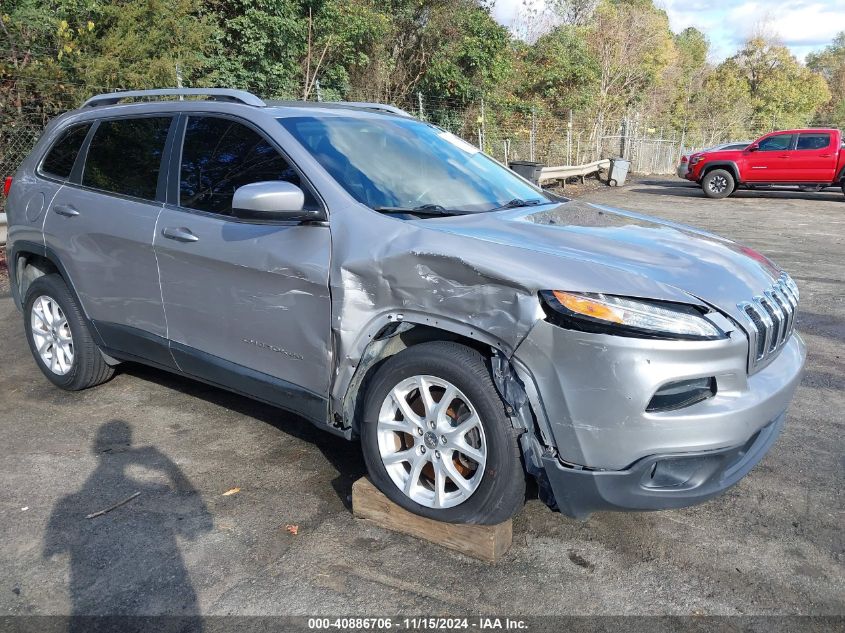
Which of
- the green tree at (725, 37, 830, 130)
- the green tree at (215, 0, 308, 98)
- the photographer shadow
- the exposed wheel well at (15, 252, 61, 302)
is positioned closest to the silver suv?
the exposed wheel well at (15, 252, 61, 302)

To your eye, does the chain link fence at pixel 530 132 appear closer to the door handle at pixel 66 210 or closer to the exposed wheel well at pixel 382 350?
the door handle at pixel 66 210

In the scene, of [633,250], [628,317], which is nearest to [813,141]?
[633,250]

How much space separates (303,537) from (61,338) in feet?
8.50

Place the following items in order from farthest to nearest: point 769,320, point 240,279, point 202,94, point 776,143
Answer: point 776,143 < point 202,94 < point 240,279 < point 769,320

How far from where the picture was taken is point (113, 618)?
2564 mm

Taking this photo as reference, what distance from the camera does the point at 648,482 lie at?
2.59m

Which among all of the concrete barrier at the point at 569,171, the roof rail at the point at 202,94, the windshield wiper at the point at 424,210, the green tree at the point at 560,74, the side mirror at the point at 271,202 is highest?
the green tree at the point at 560,74

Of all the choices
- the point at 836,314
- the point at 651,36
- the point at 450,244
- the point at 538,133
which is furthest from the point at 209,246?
the point at 651,36

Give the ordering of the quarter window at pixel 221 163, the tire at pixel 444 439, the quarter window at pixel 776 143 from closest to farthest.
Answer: the tire at pixel 444 439
the quarter window at pixel 221 163
the quarter window at pixel 776 143

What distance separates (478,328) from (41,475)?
2497 millimetres

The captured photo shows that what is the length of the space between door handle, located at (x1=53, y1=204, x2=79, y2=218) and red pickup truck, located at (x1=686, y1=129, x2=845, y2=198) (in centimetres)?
1869

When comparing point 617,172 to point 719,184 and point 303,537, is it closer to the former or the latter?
point 719,184

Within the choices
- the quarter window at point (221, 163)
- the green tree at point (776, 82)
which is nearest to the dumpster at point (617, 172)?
the quarter window at point (221, 163)

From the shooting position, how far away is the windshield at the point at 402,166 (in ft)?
11.0
